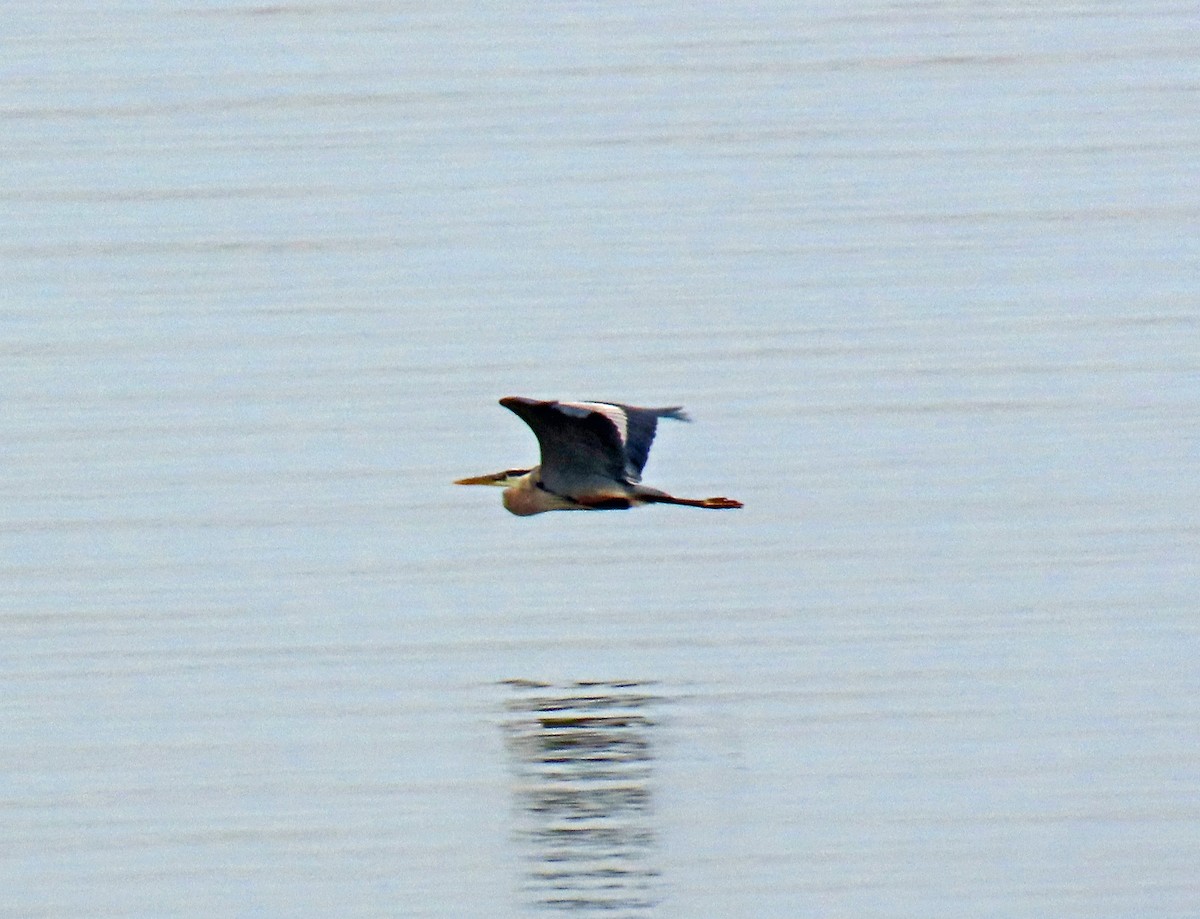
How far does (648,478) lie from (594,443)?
410 cm

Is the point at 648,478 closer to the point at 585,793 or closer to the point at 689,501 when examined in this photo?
the point at 689,501

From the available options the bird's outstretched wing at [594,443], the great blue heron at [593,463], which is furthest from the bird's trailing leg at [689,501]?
the bird's outstretched wing at [594,443]

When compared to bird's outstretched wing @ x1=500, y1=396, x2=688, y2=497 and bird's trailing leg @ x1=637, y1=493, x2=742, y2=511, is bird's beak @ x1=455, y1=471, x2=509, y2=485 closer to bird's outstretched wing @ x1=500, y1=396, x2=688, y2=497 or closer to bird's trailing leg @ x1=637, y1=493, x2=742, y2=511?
bird's outstretched wing @ x1=500, y1=396, x2=688, y2=497

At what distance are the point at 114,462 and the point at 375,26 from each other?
12096 millimetres

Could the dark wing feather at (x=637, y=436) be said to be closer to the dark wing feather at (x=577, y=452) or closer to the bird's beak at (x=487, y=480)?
the dark wing feather at (x=577, y=452)

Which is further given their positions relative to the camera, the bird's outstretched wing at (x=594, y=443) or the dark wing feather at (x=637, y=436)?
the dark wing feather at (x=637, y=436)

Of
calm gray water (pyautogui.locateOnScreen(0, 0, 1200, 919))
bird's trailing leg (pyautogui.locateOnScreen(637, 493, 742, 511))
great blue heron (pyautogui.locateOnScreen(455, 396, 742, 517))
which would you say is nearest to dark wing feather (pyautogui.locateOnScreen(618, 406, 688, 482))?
great blue heron (pyautogui.locateOnScreen(455, 396, 742, 517))

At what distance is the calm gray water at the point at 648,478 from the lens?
971 centimetres

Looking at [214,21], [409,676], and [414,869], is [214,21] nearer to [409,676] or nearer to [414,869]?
[409,676]

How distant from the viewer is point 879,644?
1146 centimetres

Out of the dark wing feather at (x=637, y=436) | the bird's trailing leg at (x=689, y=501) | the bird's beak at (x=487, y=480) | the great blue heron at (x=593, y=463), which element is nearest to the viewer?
the great blue heron at (x=593, y=463)

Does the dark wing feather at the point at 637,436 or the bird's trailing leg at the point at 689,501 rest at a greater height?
the dark wing feather at the point at 637,436

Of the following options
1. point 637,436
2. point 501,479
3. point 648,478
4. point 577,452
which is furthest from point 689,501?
point 648,478

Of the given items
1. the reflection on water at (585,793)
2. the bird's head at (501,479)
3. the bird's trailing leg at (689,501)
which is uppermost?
the bird's head at (501,479)
